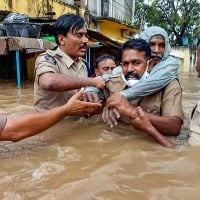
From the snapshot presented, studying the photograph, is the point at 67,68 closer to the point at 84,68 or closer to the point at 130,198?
the point at 84,68

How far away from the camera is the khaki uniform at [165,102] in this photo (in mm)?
3148

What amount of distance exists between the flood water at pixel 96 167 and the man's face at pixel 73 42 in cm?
84

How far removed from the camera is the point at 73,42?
12.4 feet

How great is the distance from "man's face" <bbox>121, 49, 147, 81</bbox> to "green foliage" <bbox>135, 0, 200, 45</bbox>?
1077 inches

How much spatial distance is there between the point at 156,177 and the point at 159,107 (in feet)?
3.65

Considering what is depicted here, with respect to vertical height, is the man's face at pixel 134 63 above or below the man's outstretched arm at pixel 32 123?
above

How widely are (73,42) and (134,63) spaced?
828 mm

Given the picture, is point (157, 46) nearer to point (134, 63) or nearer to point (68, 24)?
point (134, 63)

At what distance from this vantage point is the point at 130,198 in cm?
197

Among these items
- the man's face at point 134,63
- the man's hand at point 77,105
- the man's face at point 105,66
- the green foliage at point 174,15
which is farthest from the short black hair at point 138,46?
the green foliage at point 174,15

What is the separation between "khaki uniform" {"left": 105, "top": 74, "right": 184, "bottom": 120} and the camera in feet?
10.3

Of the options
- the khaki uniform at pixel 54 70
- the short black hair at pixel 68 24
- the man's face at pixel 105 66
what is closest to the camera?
the khaki uniform at pixel 54 70

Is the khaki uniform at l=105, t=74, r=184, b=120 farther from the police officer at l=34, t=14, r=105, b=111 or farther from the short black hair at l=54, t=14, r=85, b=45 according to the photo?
the short black hair at l=54, t=14, r=85, b=45

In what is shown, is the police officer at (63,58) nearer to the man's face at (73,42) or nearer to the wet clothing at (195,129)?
the man's face at (73,42)
